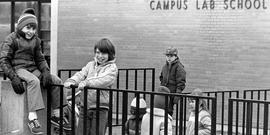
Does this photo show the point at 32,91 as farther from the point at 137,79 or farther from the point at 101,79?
the point at 137,79

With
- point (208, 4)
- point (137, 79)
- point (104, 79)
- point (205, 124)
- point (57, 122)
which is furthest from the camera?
point (137, 79)

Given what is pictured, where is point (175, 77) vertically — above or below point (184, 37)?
below

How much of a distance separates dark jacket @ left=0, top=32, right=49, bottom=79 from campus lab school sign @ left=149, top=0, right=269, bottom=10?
4.95 metres

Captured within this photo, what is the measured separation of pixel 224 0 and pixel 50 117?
511 cm

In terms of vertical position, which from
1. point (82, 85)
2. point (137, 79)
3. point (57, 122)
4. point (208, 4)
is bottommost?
point (57, 122)

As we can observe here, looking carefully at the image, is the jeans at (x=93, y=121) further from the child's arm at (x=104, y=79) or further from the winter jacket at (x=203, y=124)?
the winter jacket at (x=203, y=124)

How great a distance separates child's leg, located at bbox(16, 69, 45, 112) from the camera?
25.7ft

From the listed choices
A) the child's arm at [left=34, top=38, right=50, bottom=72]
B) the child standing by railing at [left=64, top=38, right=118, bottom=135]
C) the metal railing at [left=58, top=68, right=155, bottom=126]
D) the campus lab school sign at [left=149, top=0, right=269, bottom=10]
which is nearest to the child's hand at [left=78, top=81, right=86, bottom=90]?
the child standing by railing at [left=64, top=38, right=118, bottom=135]

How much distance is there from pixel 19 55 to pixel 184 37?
207 inches

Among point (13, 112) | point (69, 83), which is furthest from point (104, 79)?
point (13, 112)

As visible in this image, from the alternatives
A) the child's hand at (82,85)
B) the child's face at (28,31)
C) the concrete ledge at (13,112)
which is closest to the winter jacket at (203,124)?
the child's hand at (82,85)

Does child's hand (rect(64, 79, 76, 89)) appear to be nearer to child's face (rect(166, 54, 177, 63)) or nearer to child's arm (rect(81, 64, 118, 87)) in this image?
child's arm (rect(81, 64, 118, 87))

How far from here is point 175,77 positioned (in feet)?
36.0

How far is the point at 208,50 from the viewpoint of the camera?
12.3m
